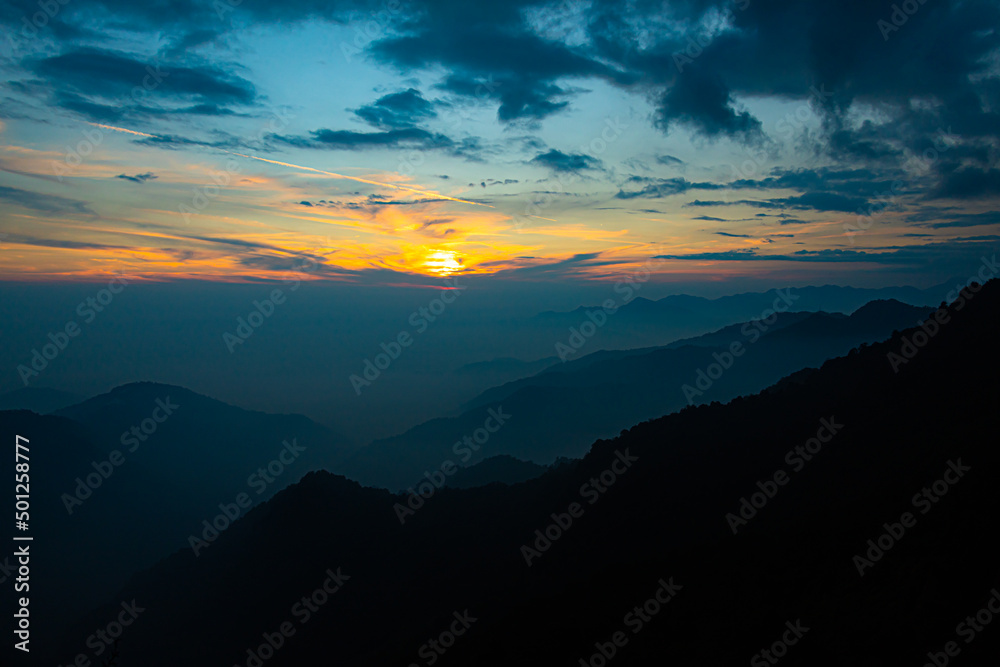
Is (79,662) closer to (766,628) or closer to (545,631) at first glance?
(545,631)

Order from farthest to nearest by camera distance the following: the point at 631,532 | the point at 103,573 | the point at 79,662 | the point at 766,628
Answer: the point at 103,573
the point at 79,662
the point at 631,532
the point at 766,628

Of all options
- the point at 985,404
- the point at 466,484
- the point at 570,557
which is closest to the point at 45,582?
the point at 466,484

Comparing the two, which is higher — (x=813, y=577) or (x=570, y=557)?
(x=813, y=577)

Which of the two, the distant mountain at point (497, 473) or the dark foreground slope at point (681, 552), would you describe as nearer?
the dark foreground slope at point (681, 552)

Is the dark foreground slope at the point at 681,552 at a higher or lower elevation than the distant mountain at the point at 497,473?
higher

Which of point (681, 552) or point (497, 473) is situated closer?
point (681, 552)
